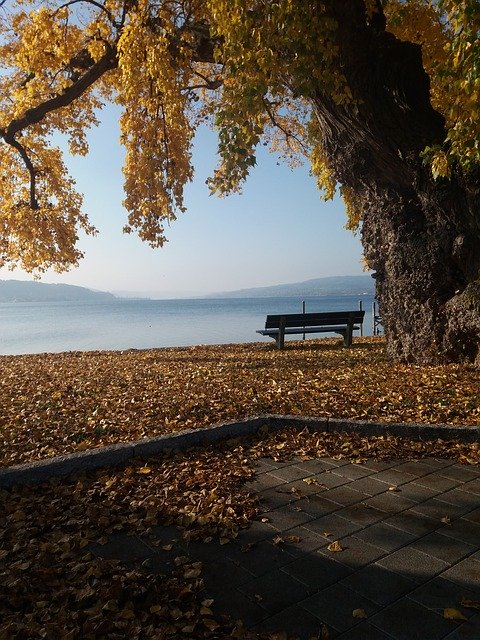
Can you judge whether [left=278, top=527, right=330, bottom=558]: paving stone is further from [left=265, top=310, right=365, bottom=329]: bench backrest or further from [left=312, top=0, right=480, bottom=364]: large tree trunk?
[left=265, top=310, right=365, bottom=329]: bench backrest

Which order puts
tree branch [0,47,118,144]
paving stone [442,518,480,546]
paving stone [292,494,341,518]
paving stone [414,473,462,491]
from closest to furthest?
1. paving stone [442,518,480,546]
2. paving stone [292,494,341,518]
3. paving stone [414,473,462,491]
4. tree branch [0,47,118,144]

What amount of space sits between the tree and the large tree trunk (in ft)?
0.07

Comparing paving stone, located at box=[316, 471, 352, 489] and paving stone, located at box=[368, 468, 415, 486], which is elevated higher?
paving stone, located at box=[368, 468, 415, 486]

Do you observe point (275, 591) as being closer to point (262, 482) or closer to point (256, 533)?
point (256, 533)

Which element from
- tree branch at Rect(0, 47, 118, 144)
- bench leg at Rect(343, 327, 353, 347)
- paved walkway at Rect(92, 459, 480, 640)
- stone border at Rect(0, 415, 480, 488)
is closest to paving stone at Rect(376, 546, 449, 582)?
paved walkway at Rect(92, 459, 480, 640)

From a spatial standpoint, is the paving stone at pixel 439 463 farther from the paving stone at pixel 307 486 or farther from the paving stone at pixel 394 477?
the paving stone at pixel 307 486

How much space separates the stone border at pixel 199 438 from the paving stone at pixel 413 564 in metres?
2.25

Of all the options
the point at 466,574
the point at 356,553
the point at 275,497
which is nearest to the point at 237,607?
the point at 356,553

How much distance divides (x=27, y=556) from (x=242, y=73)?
22.8 ft

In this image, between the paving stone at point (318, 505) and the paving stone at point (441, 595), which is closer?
the paving stone at point (441, 595)

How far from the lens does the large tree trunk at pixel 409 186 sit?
26.5 feet

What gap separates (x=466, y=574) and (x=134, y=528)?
6.79 feet

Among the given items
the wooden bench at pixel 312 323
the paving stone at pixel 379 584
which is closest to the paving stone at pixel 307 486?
the paving stone at pixel 379 584

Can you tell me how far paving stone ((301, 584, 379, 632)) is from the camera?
2.49 metres
